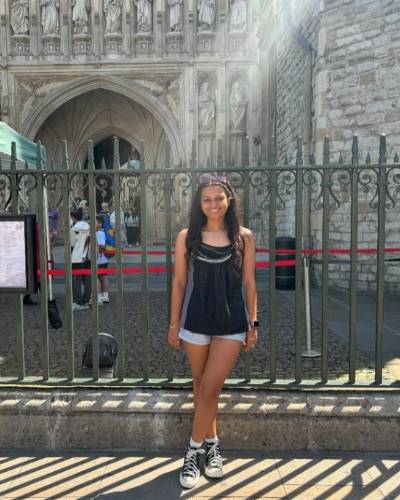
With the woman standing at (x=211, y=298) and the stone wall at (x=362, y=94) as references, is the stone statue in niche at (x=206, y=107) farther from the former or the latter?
the woman standing at (x=211, y=298)

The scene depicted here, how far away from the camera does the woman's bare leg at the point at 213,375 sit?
8.81ft

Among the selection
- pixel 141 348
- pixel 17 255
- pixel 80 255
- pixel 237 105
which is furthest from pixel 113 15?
pixel 17 255

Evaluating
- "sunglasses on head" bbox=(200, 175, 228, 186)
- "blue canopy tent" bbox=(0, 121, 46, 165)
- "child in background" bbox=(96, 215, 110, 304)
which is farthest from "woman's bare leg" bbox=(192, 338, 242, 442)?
"child in background" bbox=(96, 215, 110, 304)

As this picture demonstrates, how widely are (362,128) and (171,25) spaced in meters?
11.1

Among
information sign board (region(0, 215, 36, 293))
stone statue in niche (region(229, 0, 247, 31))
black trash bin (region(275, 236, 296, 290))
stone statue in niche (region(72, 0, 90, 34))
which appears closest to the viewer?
information sign board (region(0, 215, 36, 293))

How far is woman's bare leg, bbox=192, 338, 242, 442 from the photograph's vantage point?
2686 millimetres

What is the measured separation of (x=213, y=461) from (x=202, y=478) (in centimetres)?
11

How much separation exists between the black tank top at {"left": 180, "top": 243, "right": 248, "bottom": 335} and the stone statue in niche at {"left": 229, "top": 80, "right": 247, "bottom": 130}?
15441 mm

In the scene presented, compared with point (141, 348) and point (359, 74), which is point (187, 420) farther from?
point (359, 74)

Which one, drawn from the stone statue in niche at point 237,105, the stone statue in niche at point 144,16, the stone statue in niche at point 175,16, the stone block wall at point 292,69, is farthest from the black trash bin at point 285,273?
the stone statue in niche at point 144,16

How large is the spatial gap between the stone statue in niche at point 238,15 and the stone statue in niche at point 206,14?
67 centimetres

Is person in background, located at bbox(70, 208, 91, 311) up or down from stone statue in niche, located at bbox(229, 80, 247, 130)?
down

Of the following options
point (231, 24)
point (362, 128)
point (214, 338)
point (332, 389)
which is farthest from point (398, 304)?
point (231, 24)

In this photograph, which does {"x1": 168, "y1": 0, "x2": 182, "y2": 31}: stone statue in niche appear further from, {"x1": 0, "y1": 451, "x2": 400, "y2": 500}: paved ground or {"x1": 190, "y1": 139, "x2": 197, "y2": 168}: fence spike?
{"x1": 0, "y1": 451, "x2": 400, "y2": 500}: paved ground
